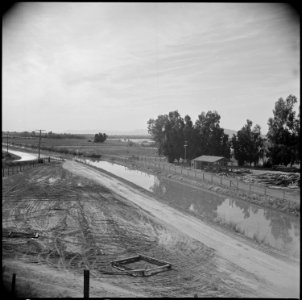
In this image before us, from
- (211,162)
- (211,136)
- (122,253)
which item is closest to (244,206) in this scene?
(122,253)

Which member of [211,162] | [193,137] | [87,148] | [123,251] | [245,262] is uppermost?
[193,137]

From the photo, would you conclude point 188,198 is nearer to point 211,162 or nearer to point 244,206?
point 244,206

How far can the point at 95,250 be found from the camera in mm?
8375

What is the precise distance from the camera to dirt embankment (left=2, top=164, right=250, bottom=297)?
6.24 m

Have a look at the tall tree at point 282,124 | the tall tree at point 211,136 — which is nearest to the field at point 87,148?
the tall tree at point 211,136

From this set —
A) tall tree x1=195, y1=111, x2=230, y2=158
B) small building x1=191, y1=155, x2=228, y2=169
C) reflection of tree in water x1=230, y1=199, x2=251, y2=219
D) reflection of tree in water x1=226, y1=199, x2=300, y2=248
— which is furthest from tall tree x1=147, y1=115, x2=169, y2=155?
reflection of tree in water x1=226, y1=199, x2=300, y2=248

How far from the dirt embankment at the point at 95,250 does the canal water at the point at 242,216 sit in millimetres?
1977

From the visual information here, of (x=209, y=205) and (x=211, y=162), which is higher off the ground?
(x=211, y=162)

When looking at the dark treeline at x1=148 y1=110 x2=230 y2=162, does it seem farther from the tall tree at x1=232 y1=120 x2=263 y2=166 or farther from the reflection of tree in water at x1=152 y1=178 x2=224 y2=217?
the reflection of tree in water at x1=152 y1=178 x2=224 y2=217

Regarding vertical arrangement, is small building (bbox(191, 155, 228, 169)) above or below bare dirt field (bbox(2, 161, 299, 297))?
above

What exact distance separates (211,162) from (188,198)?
9.31 m

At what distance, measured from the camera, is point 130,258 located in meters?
7.80

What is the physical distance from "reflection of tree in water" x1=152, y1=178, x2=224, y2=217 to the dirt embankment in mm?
2348

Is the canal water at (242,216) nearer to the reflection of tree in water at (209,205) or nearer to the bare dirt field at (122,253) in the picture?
the reflection of tree in water at (209,205)
